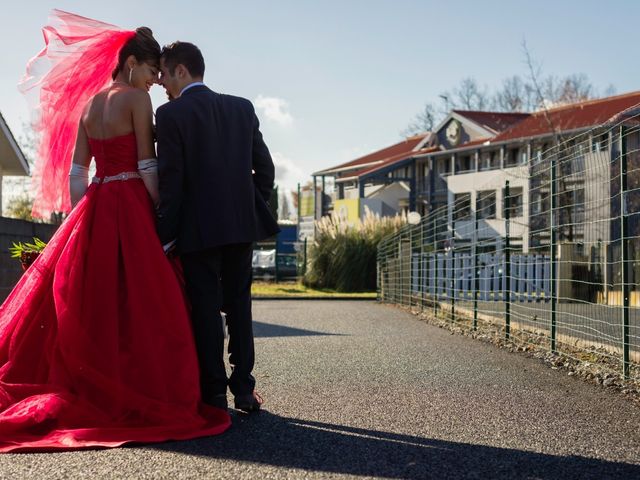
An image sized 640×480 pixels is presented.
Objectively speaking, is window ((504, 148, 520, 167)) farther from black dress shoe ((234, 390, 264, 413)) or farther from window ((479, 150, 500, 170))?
black dress shoe ((234, 390, 264, 413))

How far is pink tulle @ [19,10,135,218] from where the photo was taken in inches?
191

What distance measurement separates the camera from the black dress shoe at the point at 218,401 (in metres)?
4.14

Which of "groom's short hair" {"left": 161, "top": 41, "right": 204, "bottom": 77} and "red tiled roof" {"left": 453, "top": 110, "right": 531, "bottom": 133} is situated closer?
"groom's short hair" {"left": 161, "top": 41, "right": 204, "bottom": 77}

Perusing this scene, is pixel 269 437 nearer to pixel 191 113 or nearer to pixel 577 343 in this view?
pixel 191 113

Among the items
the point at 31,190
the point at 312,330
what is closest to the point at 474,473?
the point at 31,190


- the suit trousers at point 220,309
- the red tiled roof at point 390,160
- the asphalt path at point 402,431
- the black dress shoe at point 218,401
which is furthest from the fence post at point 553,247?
the red tiled roof at point 390,160

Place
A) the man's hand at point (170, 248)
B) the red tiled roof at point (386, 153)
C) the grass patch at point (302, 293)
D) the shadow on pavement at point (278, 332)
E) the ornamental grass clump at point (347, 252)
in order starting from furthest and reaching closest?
1. the red tiled roof at point (386, 153)
2. the ornamental grass clump at point (347, 252)
3. the grass patch at point (302, 293)
4. the shadow on pavement at point (278, 332)
5. the man's hand at point (170, 248)

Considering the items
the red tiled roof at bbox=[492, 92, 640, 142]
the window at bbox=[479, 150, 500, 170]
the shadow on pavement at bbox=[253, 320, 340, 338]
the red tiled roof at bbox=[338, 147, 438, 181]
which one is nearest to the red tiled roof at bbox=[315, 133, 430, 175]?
the red tiled roof at bbox=[338, 147, 438, 181]

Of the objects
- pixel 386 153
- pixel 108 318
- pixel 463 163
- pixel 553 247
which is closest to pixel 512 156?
pixel 463 163

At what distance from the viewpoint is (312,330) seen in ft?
33.9

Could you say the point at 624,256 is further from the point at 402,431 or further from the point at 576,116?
the point at 576,116

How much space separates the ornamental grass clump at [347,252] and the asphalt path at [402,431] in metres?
17.7

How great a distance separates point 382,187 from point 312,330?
4363cm

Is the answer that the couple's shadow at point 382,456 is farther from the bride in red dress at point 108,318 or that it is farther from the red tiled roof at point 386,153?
the red tiled roof at point 386,153
